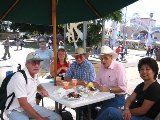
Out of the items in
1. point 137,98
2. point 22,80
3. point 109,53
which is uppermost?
point 109,53

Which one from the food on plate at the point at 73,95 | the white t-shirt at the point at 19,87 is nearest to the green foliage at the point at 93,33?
the food on plate at the point at 73,95

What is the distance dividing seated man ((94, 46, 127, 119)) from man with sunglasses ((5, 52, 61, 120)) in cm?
92

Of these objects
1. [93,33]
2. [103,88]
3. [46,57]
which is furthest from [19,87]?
[93,33]

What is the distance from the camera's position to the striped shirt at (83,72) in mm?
5117

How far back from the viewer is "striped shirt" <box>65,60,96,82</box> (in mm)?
5117

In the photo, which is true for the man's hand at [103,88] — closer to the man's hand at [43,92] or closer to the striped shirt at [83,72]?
the man's hand at [43,92]

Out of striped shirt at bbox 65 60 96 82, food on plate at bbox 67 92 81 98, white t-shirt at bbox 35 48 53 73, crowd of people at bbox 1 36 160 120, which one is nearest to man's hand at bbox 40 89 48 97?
crowd of people at bbox 1 36 160 120

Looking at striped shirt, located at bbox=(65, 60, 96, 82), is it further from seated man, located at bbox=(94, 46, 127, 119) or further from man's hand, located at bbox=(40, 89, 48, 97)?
man's hand, located at bbox=(40, 89, 48, 97)

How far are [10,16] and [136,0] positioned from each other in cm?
230

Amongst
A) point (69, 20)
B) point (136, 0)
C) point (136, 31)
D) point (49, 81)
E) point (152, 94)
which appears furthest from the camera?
point (136, 31)

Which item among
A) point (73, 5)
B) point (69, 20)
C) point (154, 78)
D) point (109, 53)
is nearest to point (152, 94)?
point (154, 78)

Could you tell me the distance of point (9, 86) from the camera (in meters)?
3.48

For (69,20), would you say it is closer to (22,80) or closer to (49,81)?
(49,81)

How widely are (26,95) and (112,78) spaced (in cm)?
148
